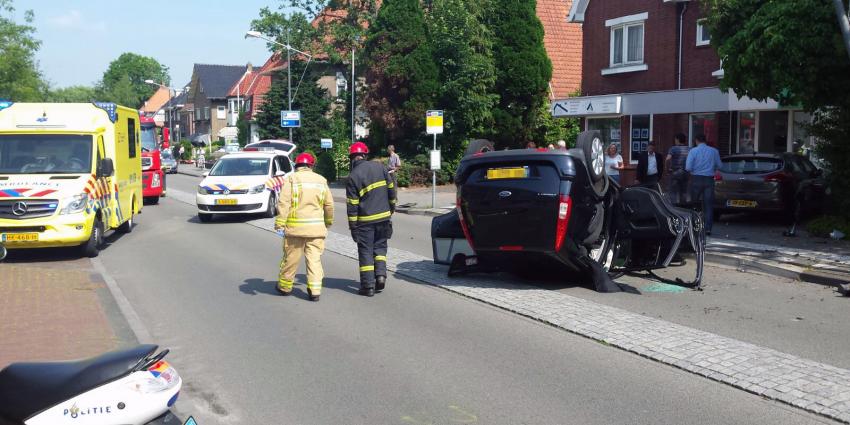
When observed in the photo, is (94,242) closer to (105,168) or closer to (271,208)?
(105,168)

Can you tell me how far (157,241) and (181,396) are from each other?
35.1ft

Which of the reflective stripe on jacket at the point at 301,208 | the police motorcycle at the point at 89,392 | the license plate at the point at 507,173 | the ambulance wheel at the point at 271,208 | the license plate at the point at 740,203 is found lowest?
the ambulance wheel at the point at 271,208

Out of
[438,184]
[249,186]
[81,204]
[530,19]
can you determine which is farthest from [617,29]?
[81,204]

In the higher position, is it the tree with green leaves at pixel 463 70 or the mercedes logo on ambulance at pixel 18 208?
the tree with green leaves at pixel 463 70

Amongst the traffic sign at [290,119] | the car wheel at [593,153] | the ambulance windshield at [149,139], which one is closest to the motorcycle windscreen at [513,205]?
Result: the car wheel at [593,153]

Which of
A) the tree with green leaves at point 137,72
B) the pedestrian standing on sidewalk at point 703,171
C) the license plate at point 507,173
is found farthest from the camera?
the tree with green leaves at point 137,72

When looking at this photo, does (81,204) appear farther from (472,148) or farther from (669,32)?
(669,32)

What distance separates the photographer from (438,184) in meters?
32.2

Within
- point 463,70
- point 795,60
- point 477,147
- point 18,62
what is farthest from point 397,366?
point 18,62

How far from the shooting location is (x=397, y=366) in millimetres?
6648

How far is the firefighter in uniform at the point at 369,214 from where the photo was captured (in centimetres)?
954

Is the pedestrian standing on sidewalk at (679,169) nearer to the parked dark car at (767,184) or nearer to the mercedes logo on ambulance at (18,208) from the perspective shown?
the parked dark car at (767,184)

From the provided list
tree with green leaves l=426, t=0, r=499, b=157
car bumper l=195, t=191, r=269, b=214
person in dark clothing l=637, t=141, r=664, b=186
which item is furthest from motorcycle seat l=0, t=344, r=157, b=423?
tree with green leaves l=426, t=0, r=499, b=157

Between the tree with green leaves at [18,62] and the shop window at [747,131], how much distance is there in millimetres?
48665
